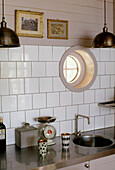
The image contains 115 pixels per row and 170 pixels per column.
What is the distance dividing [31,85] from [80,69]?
30.8 inches

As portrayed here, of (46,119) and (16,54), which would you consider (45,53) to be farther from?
(46,119)

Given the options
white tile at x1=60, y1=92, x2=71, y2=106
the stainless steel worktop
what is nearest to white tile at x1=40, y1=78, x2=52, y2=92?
white tile at x1=60, y1=92, x2=71, y2=106

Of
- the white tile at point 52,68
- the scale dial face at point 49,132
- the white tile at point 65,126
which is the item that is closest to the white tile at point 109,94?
the white tile at point 65,126

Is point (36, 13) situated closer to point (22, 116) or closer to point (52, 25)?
point (52, 25)

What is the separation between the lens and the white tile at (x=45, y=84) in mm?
2508

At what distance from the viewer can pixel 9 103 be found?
2.34 metres

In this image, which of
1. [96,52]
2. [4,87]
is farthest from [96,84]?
[4,87]

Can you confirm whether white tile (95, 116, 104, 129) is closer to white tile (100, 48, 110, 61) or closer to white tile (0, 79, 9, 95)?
white tile (100, 48, 110, 61)

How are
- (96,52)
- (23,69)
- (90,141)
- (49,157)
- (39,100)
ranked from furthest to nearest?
(96,52)
(90,141)
(39,100)
(23,69)
(49,157)

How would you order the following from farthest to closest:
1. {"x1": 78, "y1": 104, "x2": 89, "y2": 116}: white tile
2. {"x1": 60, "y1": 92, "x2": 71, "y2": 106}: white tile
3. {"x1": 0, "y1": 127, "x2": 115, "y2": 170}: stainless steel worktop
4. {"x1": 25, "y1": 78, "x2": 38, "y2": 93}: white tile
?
{"x1": 78, "y1": 104, "x2": 89, "y2": 116}: white tile
{"x1": 60, "y1": 92, "x2": 71, "y2": 106}: white tile
{"x1": 25, "y1": 78, "x2": 38, "y2": 93}: white tile
{"x1": 0, "y1": 127, "x2": 115, "y2": 170}: stainless steel worktop

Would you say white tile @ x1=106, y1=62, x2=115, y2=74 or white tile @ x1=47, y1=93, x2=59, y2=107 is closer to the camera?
white tile @ x1=47, y1=93, x2=59, y2=107

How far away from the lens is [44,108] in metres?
2.53

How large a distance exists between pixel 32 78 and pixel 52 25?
0.58 meters

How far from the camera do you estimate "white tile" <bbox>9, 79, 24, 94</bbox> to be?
2344 millimetres
